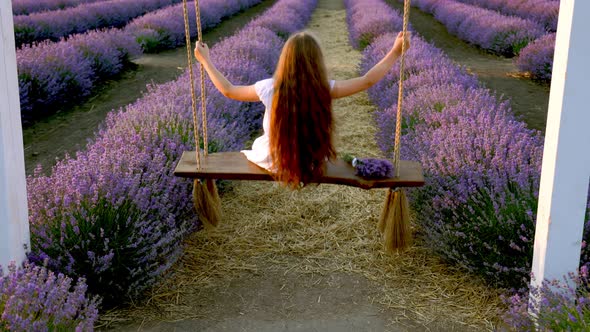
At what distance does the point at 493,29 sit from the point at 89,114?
7.07m

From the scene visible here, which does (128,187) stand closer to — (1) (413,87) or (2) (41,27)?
(1) (413,87)

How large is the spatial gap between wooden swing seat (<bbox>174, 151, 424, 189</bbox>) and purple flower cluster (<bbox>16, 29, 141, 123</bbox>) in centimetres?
370

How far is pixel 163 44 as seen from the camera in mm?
11344

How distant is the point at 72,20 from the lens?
11398 mm

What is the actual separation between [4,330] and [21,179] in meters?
0.84

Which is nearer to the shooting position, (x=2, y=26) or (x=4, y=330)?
(x=4, y=330)

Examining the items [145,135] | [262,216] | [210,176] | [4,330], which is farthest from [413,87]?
[4,330]

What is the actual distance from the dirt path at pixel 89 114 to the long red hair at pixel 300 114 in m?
1.82

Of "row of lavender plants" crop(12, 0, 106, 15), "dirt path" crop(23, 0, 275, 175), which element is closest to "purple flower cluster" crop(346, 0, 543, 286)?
"dirt path" crop(23, 0, 275, 175)

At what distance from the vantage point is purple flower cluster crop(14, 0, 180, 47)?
10273 mm

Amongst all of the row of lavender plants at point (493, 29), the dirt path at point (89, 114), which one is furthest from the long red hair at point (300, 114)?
the row of lavender plants at point (493, 29)

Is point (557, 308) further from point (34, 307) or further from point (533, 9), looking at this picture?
point (533, 9)

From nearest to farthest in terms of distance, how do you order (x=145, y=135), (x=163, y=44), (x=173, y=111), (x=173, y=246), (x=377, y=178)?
(x=377, y=178) < (x=173, y=246) < (x=145, y=135) < (x=173, y=111) < (x=163, y=44)

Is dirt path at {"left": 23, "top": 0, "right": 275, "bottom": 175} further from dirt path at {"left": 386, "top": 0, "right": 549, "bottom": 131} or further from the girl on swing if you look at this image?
dirt path at {"left": 386, "top": 0, "right": 549, "bottom": 131}
